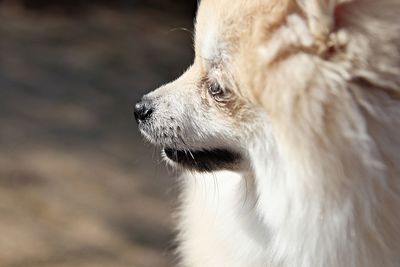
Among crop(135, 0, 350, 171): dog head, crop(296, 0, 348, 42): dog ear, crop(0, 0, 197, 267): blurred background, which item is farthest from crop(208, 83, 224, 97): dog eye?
crop(0, 0, 197, 267): blurred background

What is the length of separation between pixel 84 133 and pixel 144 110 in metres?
1.30

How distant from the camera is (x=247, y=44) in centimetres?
142

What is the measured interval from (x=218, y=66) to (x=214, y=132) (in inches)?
5.0

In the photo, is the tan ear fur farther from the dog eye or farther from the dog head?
the dog eye

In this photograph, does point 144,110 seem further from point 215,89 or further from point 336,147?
point 336,147

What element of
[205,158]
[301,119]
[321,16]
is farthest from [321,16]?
[205,158]

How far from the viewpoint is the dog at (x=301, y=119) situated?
1.32 m

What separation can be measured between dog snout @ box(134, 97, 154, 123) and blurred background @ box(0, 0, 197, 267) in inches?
32.4

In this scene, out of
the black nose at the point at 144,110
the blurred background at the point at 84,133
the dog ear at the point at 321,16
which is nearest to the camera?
the dog ear at the point at 321,16

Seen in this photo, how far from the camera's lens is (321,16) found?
4.26 feet

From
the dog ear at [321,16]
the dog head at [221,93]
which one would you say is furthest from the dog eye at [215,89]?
the dog ear at [321,16]

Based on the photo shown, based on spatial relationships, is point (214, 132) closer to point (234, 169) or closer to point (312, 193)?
point (234, 169)

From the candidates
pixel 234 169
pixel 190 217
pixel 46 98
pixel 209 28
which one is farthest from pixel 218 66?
pixel 46 98

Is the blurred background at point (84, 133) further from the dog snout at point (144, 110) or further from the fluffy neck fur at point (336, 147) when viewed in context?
the fluffy neck fur at point (336, 147)
